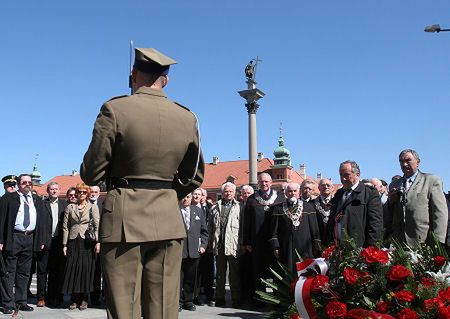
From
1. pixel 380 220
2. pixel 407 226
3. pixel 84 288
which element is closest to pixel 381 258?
pixel 380 220

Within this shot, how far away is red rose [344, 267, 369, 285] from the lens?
3555 millimetres

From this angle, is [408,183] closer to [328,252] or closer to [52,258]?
[328,252]

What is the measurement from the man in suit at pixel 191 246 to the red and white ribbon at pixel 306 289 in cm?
461

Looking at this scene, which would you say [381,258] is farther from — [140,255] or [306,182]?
[306,182]

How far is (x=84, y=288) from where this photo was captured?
8.28 meters

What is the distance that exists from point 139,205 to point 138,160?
0.93 ft

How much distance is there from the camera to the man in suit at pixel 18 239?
787cm

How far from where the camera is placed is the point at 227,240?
9.01 m

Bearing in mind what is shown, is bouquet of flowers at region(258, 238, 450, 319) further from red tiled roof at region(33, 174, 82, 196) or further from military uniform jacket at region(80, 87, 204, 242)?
red tiled roof at region(33, 174, 82, 196)

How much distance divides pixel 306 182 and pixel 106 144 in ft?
19.5

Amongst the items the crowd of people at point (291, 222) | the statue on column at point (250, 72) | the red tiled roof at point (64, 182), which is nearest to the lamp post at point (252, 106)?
the statue on column at point (250, 72)

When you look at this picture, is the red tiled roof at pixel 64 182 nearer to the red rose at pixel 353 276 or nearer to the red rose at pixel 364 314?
the red rose at pixel 353 276

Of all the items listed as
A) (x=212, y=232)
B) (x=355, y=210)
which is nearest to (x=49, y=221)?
(x=212, y=232)

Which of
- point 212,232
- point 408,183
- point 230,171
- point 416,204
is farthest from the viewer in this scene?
point 230,171
